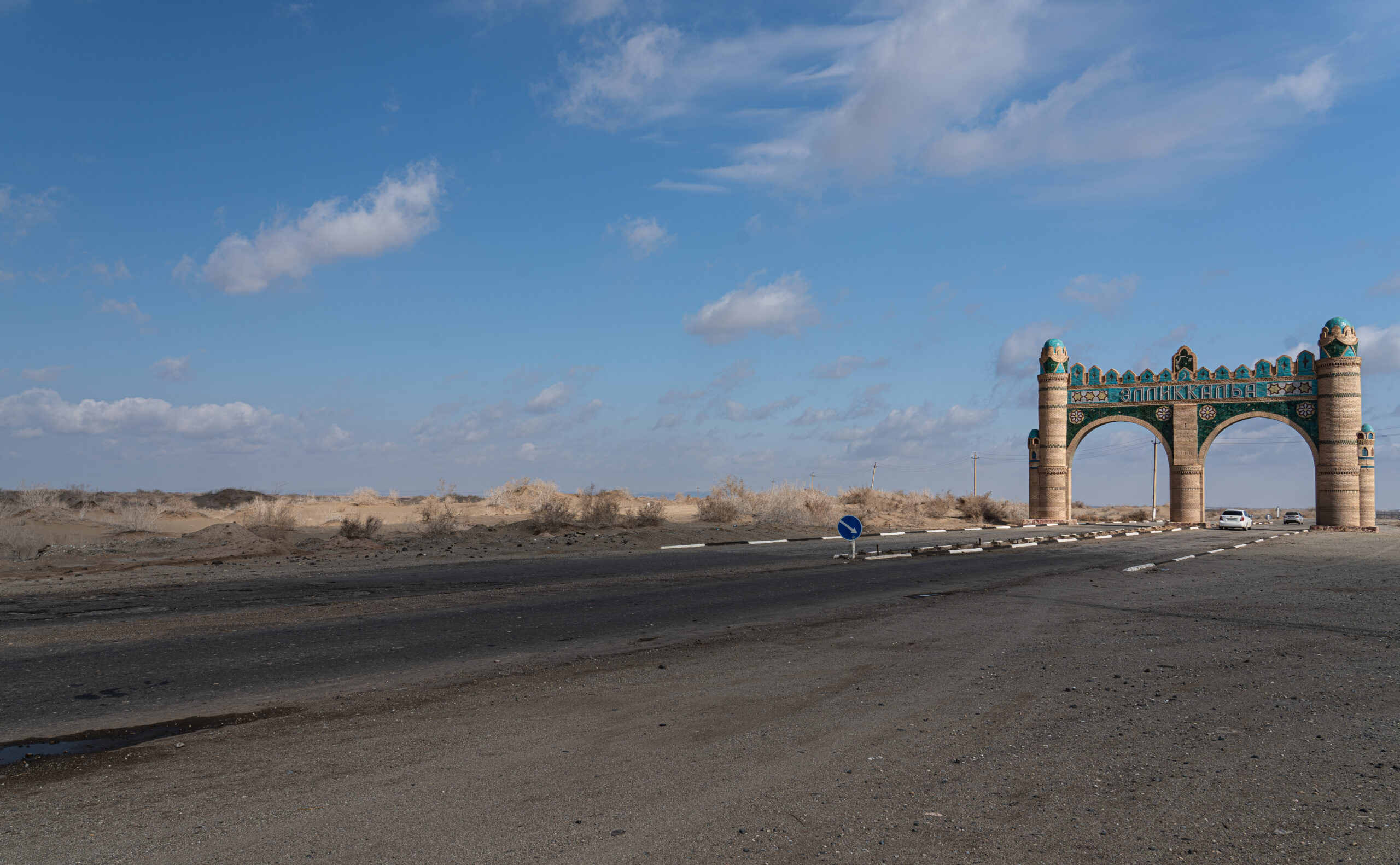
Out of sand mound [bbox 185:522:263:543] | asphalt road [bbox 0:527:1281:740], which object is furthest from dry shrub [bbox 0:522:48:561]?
asphalt road [bbox 0:527:1281:740]

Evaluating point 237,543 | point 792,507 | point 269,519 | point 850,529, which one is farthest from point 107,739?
point 792,507

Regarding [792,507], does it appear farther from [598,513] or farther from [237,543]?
[237,543]

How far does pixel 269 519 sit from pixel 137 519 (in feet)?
14.1

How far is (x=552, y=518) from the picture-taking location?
34219mm

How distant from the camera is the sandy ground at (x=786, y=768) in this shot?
3.92m

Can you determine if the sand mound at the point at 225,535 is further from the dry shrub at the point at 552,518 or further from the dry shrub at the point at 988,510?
the dry shrub at the point at 988,510

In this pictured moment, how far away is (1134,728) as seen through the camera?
578 cm

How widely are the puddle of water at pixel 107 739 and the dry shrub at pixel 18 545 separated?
59.2 ft

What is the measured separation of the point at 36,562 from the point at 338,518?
2205 centimetres

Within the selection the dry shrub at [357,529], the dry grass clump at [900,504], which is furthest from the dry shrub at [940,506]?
the dry shrub at [357,529]

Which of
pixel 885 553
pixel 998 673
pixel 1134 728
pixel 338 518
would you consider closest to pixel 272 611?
pixel 998 673

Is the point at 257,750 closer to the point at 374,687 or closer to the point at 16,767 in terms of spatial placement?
the point at 16,767

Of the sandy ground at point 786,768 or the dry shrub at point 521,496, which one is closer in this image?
the sandy ground at point 786,768

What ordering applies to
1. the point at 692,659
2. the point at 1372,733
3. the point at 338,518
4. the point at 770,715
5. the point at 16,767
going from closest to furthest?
1. the point at 16,767
2. the point at 1372,733
3. the point at 770,715
4. the point at 692,659
5. the point at 338,518
